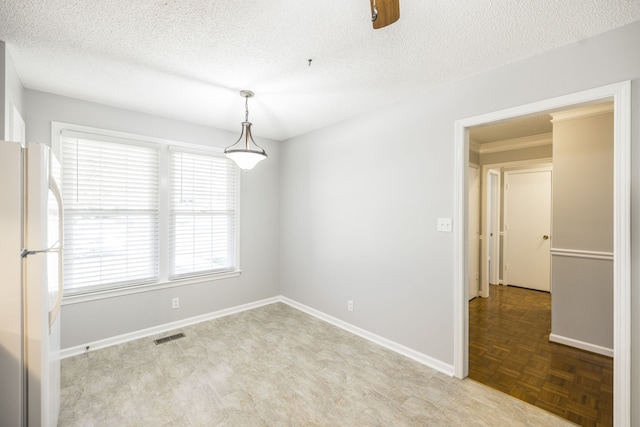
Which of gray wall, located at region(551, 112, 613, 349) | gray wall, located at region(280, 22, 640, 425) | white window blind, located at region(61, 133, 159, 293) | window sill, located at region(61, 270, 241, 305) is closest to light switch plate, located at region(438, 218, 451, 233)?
gray wall, located at region(280, 22, 640, 425)

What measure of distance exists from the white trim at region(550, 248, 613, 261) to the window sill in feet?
13.0

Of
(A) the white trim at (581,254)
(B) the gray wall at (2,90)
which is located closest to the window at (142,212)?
(B) the gray wall at (2,90)

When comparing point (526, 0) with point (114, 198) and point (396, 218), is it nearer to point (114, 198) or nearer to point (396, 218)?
point (396, 218)

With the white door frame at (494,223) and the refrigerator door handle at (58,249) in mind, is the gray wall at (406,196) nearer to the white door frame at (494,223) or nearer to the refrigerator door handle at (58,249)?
the refrigerator door handle at (58,249)

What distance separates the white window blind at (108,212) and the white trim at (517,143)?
4980 mm

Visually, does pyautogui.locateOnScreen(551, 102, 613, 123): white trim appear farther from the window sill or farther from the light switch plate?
the window sill

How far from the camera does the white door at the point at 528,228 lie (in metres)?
5.05

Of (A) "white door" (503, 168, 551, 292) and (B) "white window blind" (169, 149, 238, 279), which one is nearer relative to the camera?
(B) "white window blind" (169, 149, 238, 279)

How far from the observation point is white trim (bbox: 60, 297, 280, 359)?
9.09ft

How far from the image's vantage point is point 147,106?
3023 mm

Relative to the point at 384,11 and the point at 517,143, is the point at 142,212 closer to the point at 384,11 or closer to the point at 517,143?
the point at 384,11

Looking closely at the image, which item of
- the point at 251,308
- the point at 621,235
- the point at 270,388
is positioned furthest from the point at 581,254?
the point at 251,308

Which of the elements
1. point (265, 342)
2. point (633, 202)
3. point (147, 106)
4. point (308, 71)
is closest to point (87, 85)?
point (147, 106)

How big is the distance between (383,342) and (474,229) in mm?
2844
